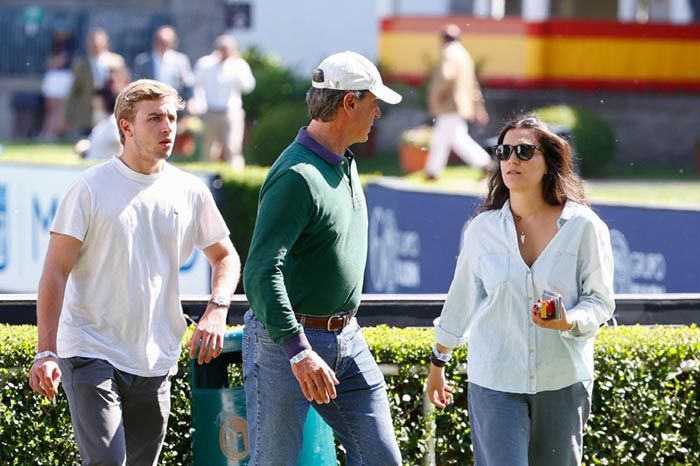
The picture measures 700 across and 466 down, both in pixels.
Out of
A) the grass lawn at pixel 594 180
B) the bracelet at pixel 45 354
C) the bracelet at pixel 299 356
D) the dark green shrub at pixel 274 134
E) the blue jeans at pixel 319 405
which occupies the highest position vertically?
the bracelet at pixel 299 356

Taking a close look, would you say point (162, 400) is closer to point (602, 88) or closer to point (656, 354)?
point (656, 354)

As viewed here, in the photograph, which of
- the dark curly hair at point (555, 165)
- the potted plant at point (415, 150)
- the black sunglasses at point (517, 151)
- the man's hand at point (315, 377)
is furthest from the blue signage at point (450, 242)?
the potted plant at point (415, 150)

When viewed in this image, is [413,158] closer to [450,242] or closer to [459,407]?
[450,242]

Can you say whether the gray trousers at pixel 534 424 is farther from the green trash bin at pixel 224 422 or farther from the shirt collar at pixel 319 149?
the shirt collar at pixel 319 149

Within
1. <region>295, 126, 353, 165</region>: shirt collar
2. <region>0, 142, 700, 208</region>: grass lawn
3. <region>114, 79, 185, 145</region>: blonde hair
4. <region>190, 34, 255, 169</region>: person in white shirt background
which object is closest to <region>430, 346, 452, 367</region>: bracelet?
<region>295, 126, 353, 165</region>: shirt collar

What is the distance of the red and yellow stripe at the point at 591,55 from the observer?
24.5m

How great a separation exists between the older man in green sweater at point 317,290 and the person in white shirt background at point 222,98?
15.0 metres

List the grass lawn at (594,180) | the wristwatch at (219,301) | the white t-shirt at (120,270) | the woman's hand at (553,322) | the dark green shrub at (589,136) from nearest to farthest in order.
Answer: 1. the woman's hand at (553,322)
2. the white t-shirt at (120,270)
3. the wristwatch at (219,301)
4. the grass lawn at (594,180)
5. the dark green shrub at (589,136)

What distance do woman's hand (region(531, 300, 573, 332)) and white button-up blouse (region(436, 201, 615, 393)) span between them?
0.16 m

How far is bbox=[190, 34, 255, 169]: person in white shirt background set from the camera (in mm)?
20188

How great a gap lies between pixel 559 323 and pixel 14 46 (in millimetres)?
28671

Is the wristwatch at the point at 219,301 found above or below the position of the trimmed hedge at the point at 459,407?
above

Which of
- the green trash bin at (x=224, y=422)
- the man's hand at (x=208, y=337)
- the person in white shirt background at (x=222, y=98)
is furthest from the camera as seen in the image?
the person in white shirt background at (x=222, y=98)

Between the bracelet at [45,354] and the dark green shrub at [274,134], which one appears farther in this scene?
the dark green shrub at [274,134]
